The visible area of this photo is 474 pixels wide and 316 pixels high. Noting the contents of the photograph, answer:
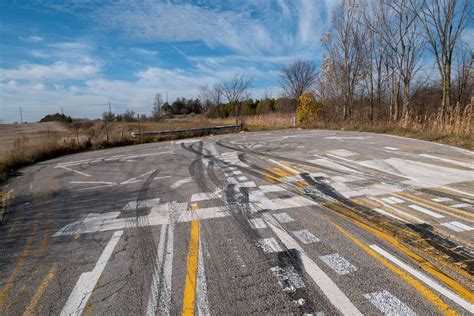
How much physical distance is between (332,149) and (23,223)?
8737mm

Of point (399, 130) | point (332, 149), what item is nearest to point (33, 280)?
point (332, 149)

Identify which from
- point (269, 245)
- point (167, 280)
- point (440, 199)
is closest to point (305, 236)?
point (269, 245)

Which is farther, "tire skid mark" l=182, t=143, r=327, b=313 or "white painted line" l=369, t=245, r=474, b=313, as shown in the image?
"tire skid mark" l=182, t=143, r=327, b=313

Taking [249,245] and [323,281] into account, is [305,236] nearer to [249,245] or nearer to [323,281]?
[249,245]

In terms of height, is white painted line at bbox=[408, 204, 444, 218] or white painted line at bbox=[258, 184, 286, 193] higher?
white painted line at bbox=[258, 184, 286, 193]

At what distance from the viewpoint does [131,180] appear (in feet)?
21.2

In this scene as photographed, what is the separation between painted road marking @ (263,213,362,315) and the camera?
80.0 inches

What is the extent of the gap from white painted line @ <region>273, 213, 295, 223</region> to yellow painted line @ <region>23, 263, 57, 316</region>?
9.19 ft

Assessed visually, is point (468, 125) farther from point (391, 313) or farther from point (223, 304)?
point (223, 304)

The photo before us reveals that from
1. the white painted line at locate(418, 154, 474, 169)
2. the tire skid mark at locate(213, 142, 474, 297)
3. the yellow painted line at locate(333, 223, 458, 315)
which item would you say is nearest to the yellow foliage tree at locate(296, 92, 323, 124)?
the white painted line at locate(418, 154, 474, 169)

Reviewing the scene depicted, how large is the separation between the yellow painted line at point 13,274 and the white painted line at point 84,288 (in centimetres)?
60

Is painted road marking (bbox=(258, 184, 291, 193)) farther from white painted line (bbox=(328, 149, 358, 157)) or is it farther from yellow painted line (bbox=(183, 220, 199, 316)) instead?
white painted line (bbox=(328, 149, 358, 157))

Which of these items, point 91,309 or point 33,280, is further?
point 33,280

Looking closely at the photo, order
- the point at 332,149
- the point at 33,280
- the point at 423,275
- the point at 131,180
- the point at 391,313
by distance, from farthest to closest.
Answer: the point at 332,149
the point at 131,180
the point at 33,280
the point at 423,275
the point at 391,313
